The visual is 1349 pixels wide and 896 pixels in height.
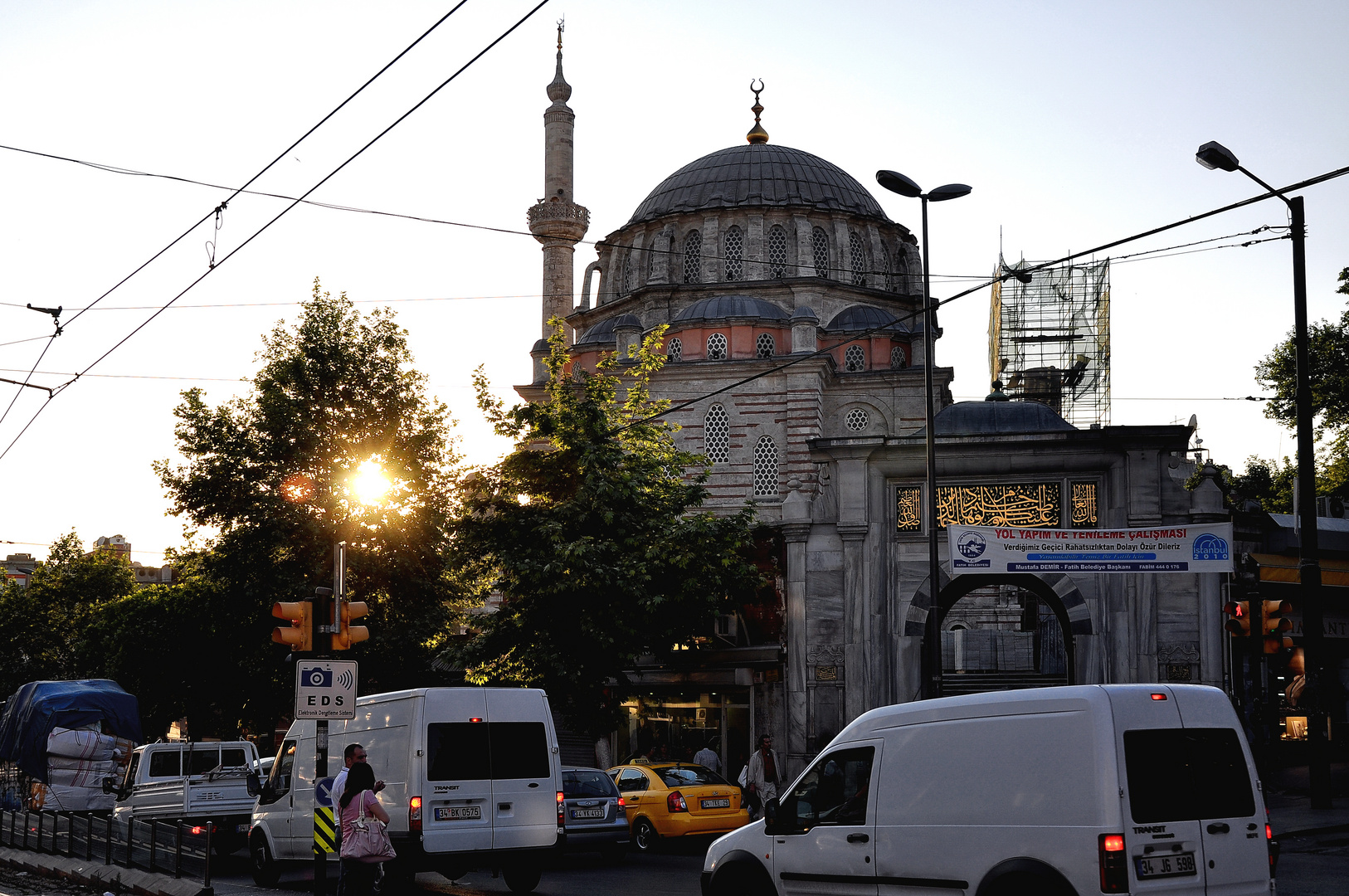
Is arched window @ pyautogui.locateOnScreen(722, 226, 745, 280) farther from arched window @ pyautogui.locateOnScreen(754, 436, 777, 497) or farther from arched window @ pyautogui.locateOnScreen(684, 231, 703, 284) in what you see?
arched window @ pyautogui.locateOnScreen(754, 436, 777, 497)

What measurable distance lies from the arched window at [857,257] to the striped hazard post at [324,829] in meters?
40.1

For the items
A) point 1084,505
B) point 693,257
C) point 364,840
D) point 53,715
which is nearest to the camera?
point 364,840

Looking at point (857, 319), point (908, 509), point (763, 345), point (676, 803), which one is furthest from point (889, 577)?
point (857, 319)

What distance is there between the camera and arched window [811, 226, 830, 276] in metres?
49.5

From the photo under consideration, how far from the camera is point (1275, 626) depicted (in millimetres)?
16828

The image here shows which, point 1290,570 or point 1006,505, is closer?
point 1006,505

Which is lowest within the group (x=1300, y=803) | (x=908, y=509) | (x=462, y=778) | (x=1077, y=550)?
(x=1300, y=803)

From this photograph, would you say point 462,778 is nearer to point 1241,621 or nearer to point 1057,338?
point 1241,621

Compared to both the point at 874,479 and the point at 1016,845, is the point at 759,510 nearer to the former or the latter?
the point at 874,479

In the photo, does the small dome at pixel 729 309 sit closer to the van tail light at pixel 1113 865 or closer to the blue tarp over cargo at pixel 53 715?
the blue tarp over cargo at pixel 53 715

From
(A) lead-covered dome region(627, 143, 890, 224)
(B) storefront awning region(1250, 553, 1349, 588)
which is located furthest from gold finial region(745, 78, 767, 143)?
(B) storefront awning region(1250, 553, 1349, 588)

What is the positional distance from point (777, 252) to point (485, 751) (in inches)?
1535

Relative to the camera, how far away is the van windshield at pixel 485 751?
12.6 meters

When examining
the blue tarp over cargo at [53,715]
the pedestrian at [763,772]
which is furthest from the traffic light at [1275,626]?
the blue tarp over cargo at [53,715]
